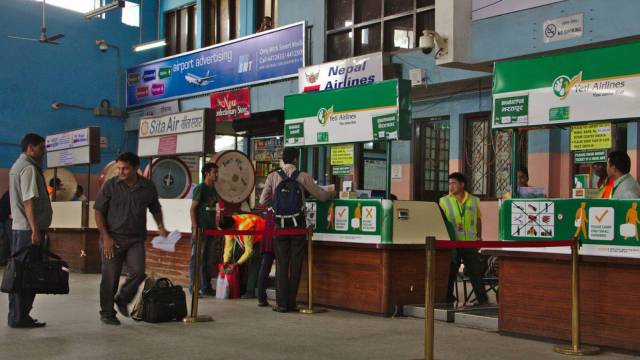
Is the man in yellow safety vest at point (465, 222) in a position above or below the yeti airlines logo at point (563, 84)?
below

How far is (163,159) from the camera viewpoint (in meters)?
12.8

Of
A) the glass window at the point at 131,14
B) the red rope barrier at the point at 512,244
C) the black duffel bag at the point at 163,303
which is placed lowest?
the black duffel bag at the point at 163,303

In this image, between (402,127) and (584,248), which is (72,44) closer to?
(402,127)

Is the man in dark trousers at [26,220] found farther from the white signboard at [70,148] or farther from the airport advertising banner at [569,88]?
the white signboard at [70,148]

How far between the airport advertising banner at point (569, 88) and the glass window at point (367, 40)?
7880 millimetres

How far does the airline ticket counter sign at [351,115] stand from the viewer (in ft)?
29.4

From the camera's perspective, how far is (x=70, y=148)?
15.3 meters

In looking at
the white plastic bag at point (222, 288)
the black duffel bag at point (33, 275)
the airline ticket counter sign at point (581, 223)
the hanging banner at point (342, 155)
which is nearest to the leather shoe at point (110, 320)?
the black duffel bag at point (33, 275)

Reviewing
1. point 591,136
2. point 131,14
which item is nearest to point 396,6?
point 591,136

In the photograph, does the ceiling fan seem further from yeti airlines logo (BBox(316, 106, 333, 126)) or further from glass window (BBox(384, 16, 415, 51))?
yeti airlines logo (BBox(316, 106, 333, 126))

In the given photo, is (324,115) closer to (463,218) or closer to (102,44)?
(463,218)

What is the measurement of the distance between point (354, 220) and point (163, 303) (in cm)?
233

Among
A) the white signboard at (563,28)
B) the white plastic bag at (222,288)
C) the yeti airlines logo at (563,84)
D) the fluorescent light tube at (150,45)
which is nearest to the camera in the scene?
the yeti airlines logo at (563,84)

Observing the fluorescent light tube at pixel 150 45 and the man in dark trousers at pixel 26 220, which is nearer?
the man in dark trousers at pixel 26 220
